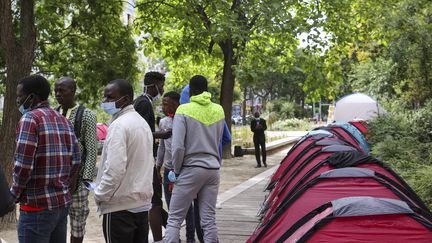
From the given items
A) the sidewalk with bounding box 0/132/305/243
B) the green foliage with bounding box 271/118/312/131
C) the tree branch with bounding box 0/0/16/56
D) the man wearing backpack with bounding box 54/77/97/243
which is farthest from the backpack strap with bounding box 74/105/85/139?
the green foliage with bounding box 271/118/312/131

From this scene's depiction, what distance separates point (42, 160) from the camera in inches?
148

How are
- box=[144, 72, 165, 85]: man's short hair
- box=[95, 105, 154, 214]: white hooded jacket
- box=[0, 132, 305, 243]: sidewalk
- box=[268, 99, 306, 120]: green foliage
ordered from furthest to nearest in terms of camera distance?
box=[268, 99, 306, 120]: green foliage → box=[0, 132, 305, 243]: sidewalk → box=[144, 72, 165, 85]: man's short hair → box=[95, 105, 154, 214]: white hooded jacket

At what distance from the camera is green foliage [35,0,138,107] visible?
12.7 m

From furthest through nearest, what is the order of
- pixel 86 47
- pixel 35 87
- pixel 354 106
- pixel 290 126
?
pixel 290 126 → pixel 354 106 → pixel 86 47 → pixel 35 87

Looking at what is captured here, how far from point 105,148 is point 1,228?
437cm

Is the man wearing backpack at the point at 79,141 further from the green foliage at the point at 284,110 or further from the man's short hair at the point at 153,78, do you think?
the green foliage at the point at 284,110

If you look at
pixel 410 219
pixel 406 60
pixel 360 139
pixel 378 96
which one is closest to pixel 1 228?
pixel 410 219

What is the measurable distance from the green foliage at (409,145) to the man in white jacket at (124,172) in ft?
10.5

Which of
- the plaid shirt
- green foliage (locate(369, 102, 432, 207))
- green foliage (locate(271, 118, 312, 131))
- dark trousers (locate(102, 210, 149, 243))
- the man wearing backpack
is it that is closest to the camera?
the plaid shirt

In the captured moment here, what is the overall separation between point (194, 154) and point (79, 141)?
3.51 ft

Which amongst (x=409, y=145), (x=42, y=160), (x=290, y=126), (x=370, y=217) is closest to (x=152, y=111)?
(x=42, y=160)

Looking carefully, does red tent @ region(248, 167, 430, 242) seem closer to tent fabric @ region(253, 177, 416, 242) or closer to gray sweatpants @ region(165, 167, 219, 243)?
tent fabric @ region(253, 177, 416, 242)

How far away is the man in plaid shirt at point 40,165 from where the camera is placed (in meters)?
3.66

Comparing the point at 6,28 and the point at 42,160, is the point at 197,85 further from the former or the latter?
the point at 6,28
